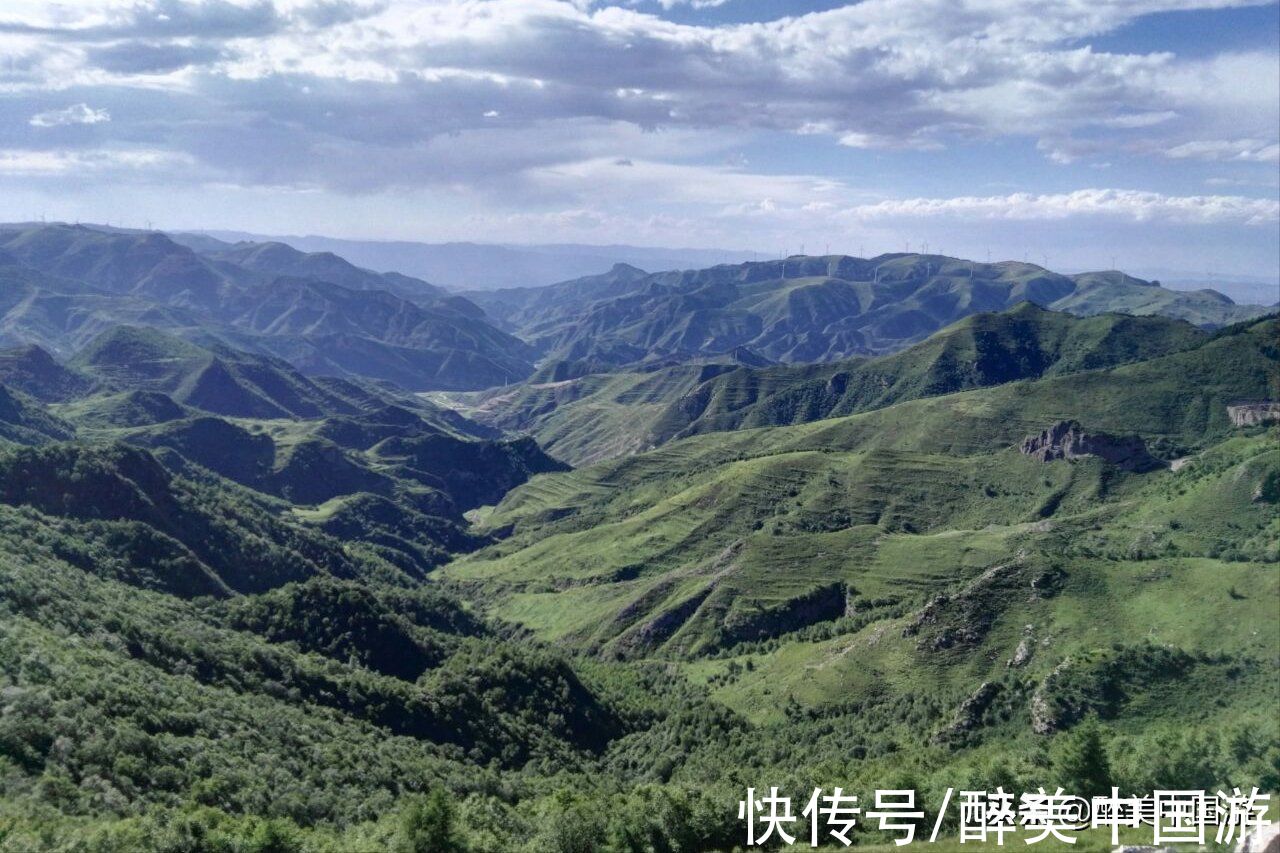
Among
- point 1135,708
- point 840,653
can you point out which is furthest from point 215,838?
point 840,653

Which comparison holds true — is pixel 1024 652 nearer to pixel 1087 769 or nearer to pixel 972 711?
pixel 972 711

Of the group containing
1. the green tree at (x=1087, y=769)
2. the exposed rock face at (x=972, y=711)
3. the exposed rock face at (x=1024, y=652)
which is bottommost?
the exposed rock face at (x=972, y=711)

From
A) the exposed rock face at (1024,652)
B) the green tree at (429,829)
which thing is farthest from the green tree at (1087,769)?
the exposed rock face at (1024,652)

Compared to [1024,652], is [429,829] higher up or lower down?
higher up

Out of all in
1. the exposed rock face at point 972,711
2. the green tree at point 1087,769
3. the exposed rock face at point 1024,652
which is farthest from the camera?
the exposed rock face at point 1024,652

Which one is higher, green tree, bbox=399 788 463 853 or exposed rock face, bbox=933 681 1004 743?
green tree, bbox=399 788 463 853

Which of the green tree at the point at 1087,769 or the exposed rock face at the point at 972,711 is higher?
the green tree at the point at 1087,769

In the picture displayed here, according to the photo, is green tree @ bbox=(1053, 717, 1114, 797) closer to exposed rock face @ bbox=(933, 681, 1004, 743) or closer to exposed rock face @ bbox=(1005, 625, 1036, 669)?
exposed rock face @ bbox=(933, 681, 1004, 743)

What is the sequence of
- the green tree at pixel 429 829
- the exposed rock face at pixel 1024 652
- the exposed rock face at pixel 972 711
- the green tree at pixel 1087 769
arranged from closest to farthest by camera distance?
the green tree at pixel 429 829
the green tree at pixel 1087 769
the exposed rock face at pixel 972 711
the exposed rock face at pixel 1024 652

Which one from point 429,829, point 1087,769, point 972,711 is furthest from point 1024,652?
point 429,829

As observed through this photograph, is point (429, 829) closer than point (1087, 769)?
Yes

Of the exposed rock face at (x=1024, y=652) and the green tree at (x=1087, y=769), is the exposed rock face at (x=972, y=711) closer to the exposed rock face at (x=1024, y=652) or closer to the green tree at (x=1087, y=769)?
the exposed rock face at (x=1024, y=652)

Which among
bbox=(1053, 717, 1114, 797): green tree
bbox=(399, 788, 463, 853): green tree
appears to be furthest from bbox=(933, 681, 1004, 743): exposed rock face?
bbox=(399, 788, 463, 853): green tree

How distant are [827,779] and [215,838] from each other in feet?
225
